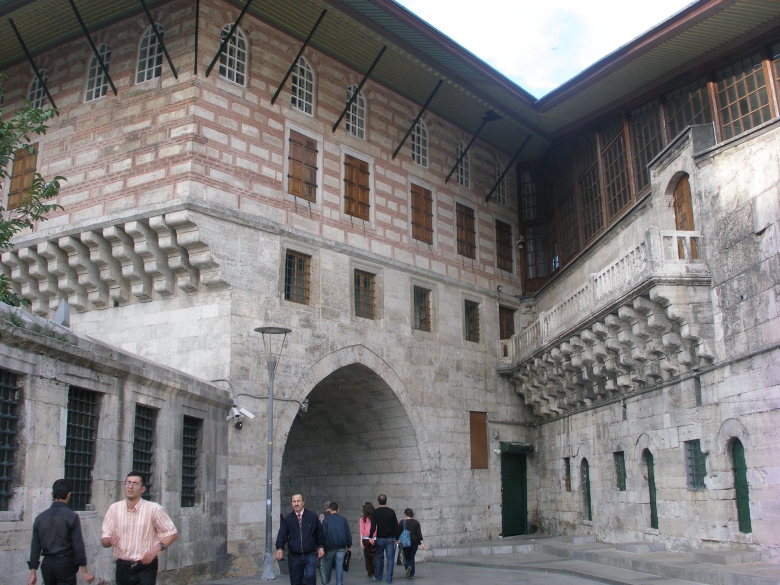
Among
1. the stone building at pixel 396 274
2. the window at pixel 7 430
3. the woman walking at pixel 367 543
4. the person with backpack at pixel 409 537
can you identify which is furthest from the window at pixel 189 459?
the window at pixel 7 430

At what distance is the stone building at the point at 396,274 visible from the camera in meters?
12.5

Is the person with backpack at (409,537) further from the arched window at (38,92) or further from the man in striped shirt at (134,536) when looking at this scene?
the arched window at (38,92)

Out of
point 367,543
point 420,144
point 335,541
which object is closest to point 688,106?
point 420,144

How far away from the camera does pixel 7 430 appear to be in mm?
8234

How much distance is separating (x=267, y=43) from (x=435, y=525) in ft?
37.4

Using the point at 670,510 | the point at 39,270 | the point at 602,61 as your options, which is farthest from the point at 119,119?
the point at 670,510

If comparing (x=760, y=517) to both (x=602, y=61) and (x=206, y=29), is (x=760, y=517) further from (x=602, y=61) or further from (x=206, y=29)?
(x=206, y=29)

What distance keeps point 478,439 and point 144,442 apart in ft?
36.3

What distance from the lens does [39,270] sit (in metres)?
17.5

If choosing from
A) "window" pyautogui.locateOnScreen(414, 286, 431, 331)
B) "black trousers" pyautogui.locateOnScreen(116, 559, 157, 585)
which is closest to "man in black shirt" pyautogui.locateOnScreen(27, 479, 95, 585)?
"black trousers" pyautogui.locateOnScreen(116, 559, 157, 585)

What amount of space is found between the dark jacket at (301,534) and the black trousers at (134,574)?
3305mm

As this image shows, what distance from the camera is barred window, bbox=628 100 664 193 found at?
17016mm

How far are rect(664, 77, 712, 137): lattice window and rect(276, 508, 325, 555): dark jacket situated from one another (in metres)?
10.4

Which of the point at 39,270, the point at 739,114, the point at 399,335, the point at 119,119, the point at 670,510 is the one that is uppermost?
the point at 119,119
